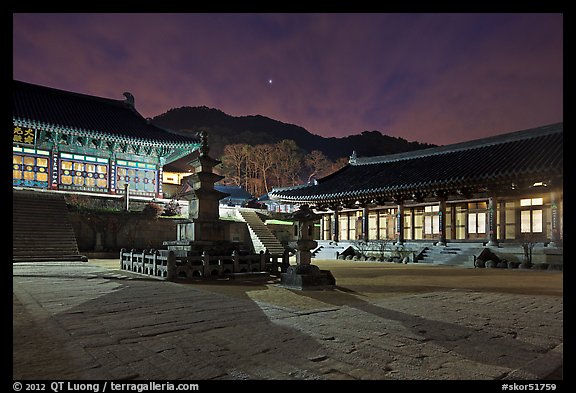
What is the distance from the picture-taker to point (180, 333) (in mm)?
4910

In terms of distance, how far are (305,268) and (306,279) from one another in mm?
392

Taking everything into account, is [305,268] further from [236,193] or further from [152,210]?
[236,193]

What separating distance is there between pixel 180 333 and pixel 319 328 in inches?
75.8

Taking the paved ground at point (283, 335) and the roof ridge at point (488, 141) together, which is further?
the roof ridge at point (488, 141)

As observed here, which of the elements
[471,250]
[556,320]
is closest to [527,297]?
[556,320]

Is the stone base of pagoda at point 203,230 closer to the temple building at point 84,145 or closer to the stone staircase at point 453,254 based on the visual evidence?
the stone staircase at point 453,254

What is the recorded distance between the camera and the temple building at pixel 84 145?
26.7 meters

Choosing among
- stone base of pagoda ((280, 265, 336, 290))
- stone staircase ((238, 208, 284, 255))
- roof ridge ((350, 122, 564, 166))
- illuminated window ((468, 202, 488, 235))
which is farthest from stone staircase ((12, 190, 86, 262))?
roof ridge ((350, 122, 564, 166))

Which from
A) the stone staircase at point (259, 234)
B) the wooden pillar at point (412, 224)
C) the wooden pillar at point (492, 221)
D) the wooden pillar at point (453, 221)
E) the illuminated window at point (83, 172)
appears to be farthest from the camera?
the illuminated window at point (83, 172)

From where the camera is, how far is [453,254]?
20.3 meters

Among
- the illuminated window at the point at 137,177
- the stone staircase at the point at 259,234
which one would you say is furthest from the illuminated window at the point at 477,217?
the illuminated window at the point at 137,177

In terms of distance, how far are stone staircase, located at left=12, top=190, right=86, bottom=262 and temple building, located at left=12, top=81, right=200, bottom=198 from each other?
3.23 m

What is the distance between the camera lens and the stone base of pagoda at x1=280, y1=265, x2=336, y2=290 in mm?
9562
